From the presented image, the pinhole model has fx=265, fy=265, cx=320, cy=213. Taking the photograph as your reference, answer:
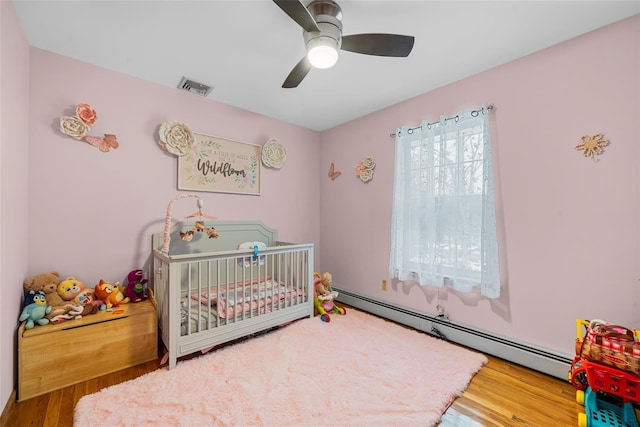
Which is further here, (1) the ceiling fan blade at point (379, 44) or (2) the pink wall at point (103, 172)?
(2) the pink wall at point (103, 172)

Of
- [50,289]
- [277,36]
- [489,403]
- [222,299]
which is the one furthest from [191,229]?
[489,403]

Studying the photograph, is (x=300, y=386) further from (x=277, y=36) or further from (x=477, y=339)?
(x=277, y=36)

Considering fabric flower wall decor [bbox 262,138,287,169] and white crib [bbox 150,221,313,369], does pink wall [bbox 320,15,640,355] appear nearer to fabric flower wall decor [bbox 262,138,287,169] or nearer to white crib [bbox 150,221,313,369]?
white crib [bbox 150,221,313,369]

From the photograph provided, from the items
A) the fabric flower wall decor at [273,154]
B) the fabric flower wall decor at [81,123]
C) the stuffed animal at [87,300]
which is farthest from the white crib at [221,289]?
the fabric flower wall decor at [81,123]

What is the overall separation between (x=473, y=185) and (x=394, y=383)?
1.62 m

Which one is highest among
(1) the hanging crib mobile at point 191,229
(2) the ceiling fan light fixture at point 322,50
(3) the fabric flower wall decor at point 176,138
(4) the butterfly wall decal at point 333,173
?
(2) the ceiling fan light fixture at point 322,50

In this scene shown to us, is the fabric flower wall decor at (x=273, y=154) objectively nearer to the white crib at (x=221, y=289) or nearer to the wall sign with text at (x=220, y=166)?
the wall sign with text at (x=220, y=166)

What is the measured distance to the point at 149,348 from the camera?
1975 millimetres

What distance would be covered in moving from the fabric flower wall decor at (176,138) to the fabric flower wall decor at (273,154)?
0.82 m

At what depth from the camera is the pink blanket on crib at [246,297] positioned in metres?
2.15

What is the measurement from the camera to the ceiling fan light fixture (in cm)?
151

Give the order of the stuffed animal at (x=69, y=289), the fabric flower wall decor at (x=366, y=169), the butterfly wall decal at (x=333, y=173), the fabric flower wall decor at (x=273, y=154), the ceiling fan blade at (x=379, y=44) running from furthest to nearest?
the butterfly wall decal at (x=333, y=173) → the fabric flower wall decor at (x=273, y=154) → the fabric flower wall decor at (x=366, y=169) → the stuffed animal at (x=69, y=289) → the ceiling fan blade at (x=379, y=44)

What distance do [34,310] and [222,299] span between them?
1.13 meters

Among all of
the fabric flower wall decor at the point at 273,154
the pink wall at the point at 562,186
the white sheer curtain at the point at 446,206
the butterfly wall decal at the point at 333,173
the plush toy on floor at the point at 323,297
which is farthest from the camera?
the butterfly wall decal at the point at 333,173
